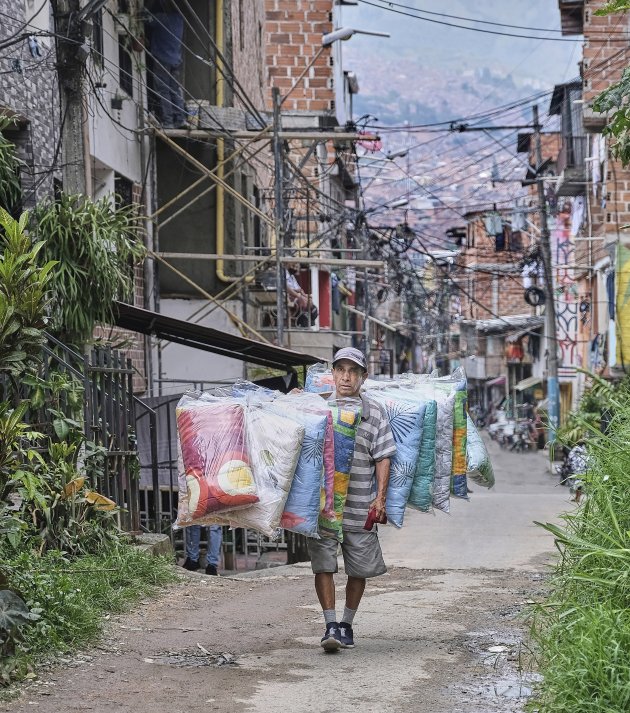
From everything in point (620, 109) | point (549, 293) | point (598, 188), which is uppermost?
point (598, 188)

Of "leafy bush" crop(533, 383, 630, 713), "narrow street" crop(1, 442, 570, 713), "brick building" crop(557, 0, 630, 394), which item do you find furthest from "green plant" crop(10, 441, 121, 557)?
"brick building" crop(557, 0, 630, 394)

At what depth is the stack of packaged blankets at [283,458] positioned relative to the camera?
7082 millimetres

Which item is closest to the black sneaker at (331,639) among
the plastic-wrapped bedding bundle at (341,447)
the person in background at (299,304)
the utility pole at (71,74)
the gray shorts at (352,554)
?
the gray shorts at (352,554)

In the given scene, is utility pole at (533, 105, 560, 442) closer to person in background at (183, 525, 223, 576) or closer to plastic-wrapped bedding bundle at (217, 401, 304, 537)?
person in background at (183, 525, 223, 576)

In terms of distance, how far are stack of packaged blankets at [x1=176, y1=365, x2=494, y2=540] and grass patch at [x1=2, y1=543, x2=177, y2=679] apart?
0.88 metres

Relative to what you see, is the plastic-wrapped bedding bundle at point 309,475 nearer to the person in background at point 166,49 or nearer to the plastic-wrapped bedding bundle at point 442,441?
the plastic-wrapped bedding bundle at point 442,441

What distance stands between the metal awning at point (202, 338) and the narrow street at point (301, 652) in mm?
2879

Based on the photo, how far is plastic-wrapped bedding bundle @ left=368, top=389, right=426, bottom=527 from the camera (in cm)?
766

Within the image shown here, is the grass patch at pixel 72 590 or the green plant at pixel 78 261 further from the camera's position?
the green plant at pixel 78 261

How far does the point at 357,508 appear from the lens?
24.4 feet

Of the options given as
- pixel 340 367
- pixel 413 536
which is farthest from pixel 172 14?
pixel 340 367

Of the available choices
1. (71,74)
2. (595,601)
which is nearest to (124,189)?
(71,74)

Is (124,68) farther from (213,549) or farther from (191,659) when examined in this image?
(191,659)

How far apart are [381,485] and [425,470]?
21.2 inches
